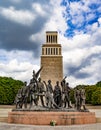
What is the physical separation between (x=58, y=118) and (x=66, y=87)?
395cm

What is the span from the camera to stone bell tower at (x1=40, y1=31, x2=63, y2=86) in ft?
255

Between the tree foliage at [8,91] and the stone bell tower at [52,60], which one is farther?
the stone bell tower at [52,60]

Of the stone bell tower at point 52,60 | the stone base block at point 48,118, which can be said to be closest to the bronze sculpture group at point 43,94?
the stone base block at point 48,118

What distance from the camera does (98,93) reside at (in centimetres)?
5688

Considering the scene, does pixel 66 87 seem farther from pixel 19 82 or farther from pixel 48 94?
pixel 19 82

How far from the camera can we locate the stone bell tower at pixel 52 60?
77.9 meters

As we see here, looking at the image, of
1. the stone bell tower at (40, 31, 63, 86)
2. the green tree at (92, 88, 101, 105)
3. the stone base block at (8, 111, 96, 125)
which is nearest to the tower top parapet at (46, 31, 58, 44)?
the stone bell tower at (40, 31, 63, 86)

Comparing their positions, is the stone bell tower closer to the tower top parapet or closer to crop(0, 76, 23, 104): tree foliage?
the tower top parapet

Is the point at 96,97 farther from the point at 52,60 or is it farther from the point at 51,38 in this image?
the point at 51,38

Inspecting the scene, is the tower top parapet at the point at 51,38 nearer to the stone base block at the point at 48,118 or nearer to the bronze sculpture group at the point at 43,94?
the bronze sculpture group at the point at 43,94

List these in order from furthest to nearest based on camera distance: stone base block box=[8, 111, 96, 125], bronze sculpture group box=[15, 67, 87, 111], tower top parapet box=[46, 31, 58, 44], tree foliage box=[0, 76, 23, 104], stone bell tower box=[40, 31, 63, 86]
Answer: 1. tower top parapet box=[46, 31, 58, 44]
2. stone bell tower box=[40, 31, 63, 86]
3. tree foliage box=[0, 76, 23, 104]
4. bronze sculpture group box=[15, 67, 87, 111]
5. stone base block box=[8, 111, 96, 125]

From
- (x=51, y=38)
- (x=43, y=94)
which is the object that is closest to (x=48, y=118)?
(x=43, y=94)

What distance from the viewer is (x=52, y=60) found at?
269 ft

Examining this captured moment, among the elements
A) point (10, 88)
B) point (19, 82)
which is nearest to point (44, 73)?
point (19, 82)
